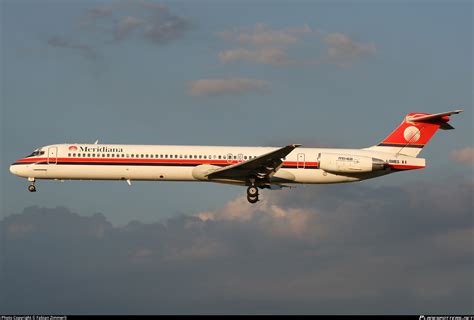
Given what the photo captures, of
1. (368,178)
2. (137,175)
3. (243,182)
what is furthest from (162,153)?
(368,178)

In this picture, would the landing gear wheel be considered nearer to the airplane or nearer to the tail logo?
the airplane

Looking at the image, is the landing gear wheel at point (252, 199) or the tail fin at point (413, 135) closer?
the landing gear wheel at point (252, 199)

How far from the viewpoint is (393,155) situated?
5025 centimetres

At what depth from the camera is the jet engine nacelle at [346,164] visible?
48156mm

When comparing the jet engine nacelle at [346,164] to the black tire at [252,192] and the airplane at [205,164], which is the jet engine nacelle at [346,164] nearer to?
the airplane at [205,164]

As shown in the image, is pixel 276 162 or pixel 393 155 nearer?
pixel 276 162

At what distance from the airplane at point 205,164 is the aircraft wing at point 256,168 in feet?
0.20

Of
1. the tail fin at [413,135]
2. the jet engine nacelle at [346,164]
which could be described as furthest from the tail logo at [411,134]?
the jet engine nacelle at [346,164]

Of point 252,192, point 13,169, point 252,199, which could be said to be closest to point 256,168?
point 252,192

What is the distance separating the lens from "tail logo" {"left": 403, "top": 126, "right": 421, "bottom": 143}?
166 feet

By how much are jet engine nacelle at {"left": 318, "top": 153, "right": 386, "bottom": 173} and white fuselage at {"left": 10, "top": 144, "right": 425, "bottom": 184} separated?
0.47 meters

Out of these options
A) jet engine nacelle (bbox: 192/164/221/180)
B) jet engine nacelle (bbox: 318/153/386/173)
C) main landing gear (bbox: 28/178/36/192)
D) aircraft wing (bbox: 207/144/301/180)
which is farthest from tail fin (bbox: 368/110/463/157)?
main landing gear (bbox: 28/178/36/192)

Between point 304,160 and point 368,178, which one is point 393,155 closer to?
point 368,178

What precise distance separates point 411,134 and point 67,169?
70.4 feet
